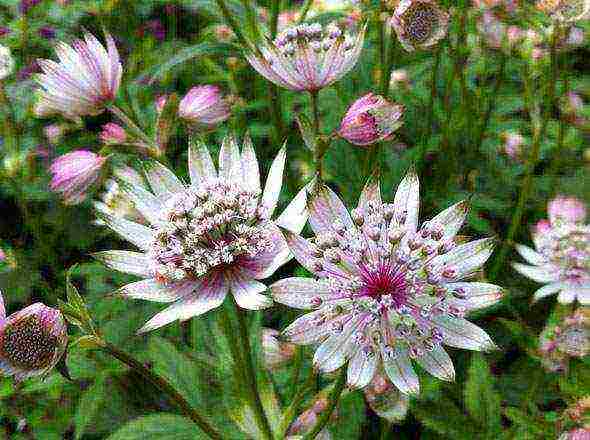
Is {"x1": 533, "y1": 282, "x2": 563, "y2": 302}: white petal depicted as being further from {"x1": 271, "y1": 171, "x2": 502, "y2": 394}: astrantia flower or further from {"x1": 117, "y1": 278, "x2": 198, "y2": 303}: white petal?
{"x1": 117, "y1": 278, "x2": 198, "y2": 303}: white petal

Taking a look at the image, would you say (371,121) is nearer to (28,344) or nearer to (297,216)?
(297,216)

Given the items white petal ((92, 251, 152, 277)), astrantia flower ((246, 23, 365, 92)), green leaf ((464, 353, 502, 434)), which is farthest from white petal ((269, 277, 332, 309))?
green leaf ((464, 353, 502, 434))

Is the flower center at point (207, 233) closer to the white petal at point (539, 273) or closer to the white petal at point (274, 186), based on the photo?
the white petal at point (274, 186)

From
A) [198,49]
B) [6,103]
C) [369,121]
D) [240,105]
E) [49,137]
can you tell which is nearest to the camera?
[369,121]

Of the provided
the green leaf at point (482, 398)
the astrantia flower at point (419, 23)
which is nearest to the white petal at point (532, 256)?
the green leaf at point (482, 398)

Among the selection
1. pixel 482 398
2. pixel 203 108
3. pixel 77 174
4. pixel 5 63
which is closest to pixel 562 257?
pixel 482 398

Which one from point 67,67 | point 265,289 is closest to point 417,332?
point 265,289

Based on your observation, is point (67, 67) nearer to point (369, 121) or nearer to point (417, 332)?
point (369, 121)
